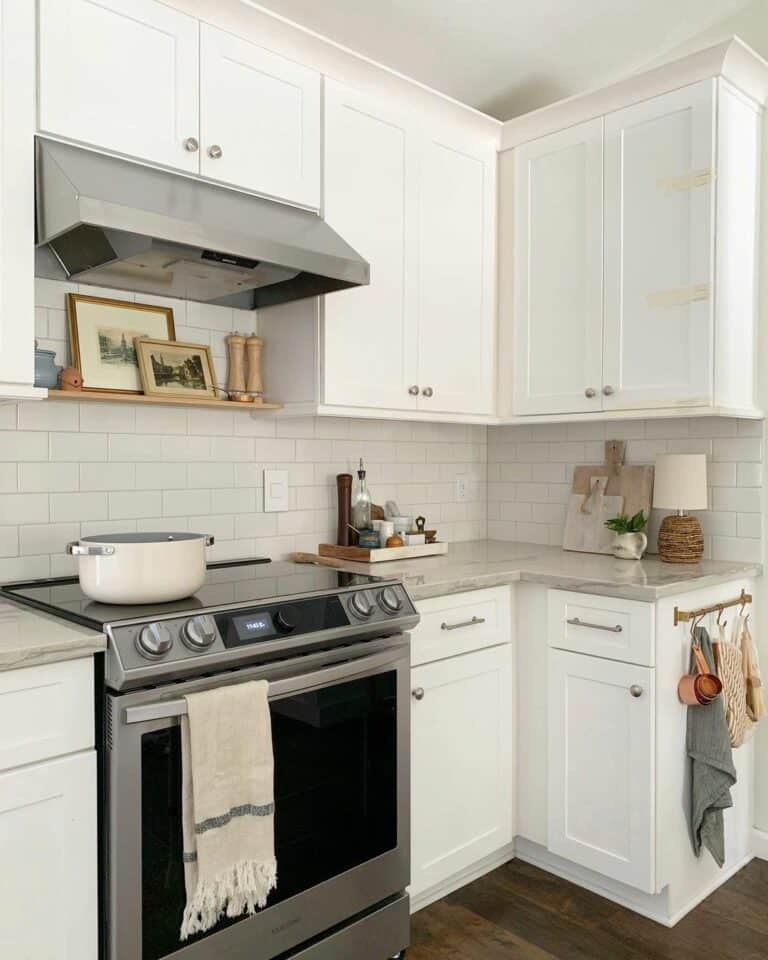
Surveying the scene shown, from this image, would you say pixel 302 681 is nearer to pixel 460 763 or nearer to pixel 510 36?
pixel 460 763

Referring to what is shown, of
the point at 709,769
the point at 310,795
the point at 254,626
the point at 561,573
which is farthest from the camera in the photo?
the point at 561,573

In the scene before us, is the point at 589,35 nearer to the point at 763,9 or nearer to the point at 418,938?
the point at 763,9

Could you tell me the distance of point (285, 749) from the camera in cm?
186

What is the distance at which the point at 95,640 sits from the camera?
1.58 metres

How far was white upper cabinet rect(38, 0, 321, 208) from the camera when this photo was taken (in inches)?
73.3

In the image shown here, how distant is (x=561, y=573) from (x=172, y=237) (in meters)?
1.47

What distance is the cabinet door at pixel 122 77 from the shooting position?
6.04 feet

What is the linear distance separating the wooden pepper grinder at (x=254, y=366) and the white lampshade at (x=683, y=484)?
133 centimetres

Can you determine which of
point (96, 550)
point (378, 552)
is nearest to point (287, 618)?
point (96, 550)

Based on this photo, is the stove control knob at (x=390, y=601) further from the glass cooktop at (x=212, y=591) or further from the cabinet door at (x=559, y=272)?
the cabinet door at (x=559, y=272)

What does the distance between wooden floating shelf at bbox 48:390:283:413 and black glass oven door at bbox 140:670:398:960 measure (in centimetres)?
90

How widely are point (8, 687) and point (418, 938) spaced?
1.41 m

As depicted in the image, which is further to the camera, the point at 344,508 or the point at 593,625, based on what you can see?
the point at 344,508

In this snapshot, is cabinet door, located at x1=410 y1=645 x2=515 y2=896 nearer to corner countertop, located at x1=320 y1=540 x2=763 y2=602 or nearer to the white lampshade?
corner countertop, located at x1=320 y1=540 x2=763 y2=602
